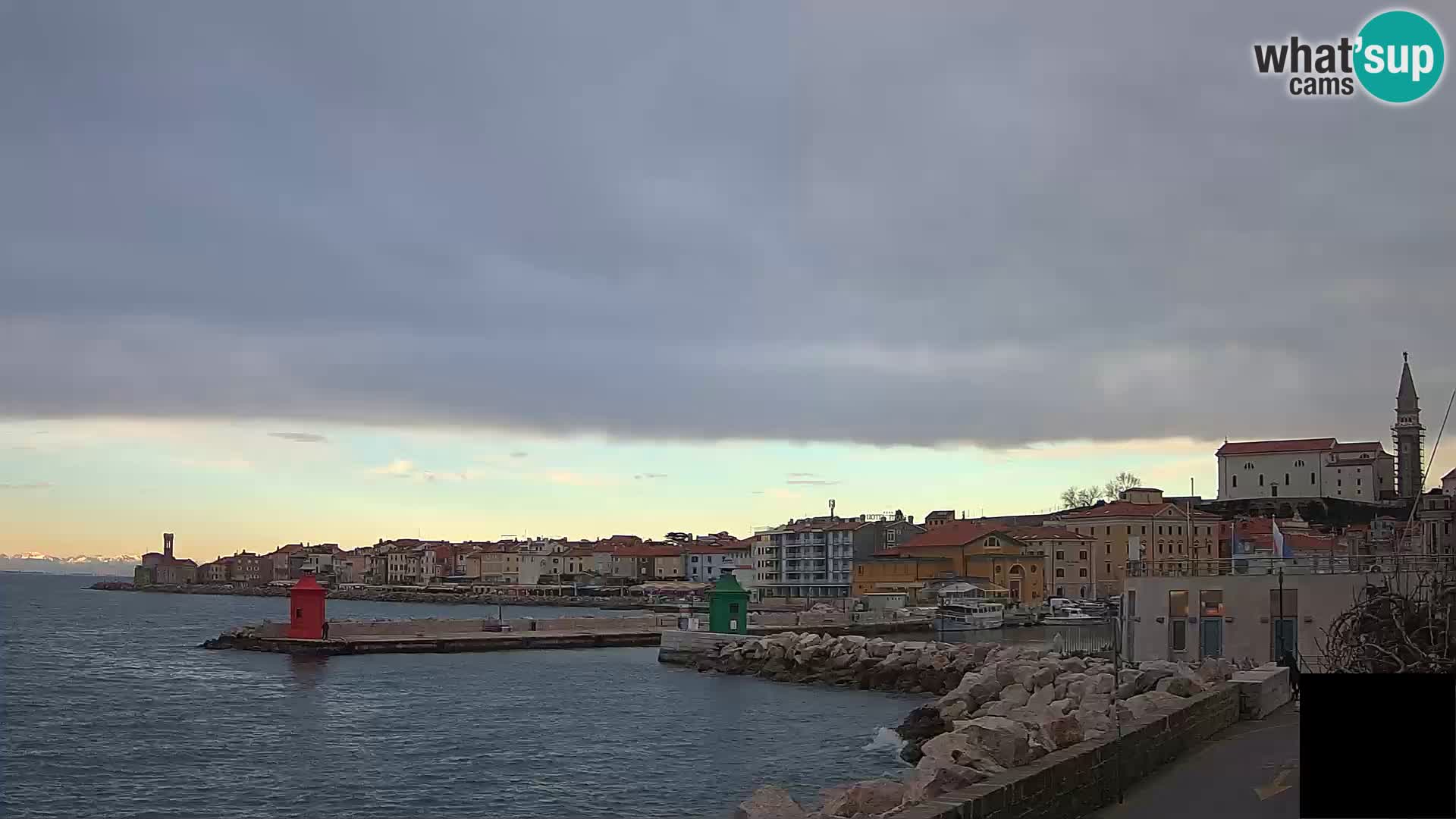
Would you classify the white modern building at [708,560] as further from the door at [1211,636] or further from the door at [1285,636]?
the door at [1285,636]

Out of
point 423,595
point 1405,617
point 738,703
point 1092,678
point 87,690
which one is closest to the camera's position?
point 1405,617

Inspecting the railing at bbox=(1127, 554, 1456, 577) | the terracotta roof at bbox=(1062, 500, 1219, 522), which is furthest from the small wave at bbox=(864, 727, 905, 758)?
the terracotta roof at bbox=(1062, 500, 1219, 522)

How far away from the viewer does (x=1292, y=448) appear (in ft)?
367

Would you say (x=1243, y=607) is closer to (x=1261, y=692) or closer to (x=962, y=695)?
(x=962, y=695)

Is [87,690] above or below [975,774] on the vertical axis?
below

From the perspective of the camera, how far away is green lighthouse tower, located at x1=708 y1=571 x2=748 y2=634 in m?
49.6

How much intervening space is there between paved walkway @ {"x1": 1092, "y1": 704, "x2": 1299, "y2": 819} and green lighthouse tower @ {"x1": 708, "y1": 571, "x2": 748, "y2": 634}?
3625cm

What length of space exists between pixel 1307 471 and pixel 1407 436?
9.69 m

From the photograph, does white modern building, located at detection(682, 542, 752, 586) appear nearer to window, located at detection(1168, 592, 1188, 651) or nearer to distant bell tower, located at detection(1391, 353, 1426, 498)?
distant bell tower, located at detection(1391, 353, 1426, 498)

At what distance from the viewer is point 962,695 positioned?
25.9 m

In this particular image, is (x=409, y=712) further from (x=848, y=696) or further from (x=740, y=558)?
(x=740, y=558)

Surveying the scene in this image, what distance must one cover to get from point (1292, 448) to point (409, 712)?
98.8 m

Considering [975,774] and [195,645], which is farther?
[195,645]

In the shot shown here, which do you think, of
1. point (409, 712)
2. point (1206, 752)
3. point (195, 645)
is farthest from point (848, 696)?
point (195, 645)
